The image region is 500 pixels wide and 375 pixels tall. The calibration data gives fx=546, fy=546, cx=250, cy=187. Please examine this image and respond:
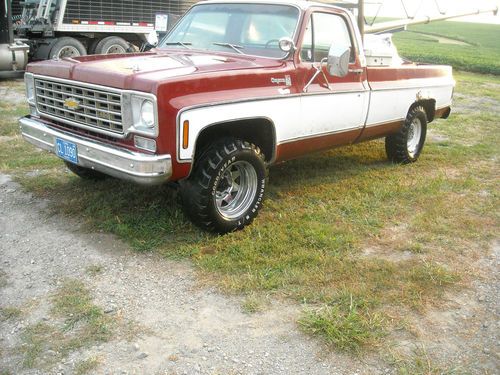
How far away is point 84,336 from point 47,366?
30 cm

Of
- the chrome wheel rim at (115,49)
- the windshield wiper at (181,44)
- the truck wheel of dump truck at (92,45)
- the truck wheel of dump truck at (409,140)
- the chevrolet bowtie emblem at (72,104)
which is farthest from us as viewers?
the chrome wheel rim at (115,49)

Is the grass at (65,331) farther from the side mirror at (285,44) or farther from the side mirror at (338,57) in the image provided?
the side mirror at (338,57)

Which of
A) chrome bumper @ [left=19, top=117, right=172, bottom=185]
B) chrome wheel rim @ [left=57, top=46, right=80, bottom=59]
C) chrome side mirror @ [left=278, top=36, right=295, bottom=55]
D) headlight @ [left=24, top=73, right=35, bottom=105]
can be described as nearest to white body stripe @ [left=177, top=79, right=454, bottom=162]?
chrome bumper @ [left=19, top=117, right=172, bottom=185]

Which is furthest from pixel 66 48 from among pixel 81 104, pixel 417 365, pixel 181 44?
pixel 417 365

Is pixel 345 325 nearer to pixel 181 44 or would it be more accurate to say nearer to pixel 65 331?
pixel 65 331

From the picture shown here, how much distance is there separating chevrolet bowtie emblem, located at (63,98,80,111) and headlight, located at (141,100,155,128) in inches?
30.6

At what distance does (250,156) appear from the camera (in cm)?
453

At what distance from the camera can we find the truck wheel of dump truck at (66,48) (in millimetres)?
13758

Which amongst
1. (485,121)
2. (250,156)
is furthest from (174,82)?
(485,121)

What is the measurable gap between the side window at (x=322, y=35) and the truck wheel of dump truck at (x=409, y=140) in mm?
1472

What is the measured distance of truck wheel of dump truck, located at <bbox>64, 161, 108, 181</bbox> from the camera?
5641 mm

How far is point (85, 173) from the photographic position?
5.69m

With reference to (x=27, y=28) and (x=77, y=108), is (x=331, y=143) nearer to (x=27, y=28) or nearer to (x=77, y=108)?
(x=77, y=108)

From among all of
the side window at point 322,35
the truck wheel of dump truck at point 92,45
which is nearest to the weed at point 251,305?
the side window at point 322,35
